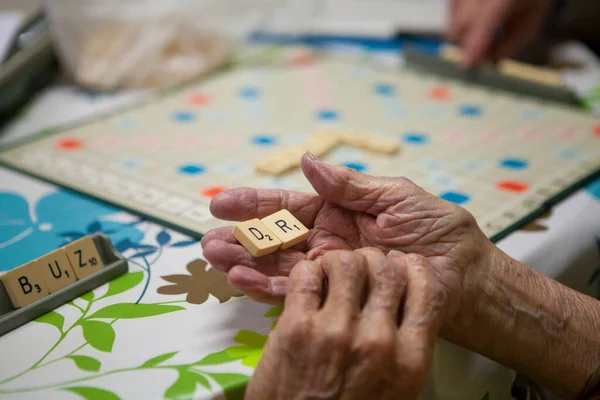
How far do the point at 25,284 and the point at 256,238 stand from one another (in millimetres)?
358

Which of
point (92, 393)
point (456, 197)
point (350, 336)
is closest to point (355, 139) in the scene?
point (456, 197)

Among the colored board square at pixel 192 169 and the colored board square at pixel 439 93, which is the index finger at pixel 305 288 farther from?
the colored board square at pixel 439 93

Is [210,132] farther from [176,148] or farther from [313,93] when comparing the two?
[313,93]

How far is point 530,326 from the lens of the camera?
922mm

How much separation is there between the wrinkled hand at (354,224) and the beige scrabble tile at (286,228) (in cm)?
3

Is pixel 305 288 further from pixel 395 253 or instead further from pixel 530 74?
pixel 530 74

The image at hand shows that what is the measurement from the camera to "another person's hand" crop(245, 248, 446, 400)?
698 mm

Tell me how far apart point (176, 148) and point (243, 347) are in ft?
2.47

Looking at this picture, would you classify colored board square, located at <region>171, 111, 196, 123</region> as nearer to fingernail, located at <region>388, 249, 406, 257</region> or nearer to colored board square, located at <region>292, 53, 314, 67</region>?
colored board square, located at <region>292, 53, 314, 67</region>

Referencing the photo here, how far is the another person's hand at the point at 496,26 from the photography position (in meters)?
1.85

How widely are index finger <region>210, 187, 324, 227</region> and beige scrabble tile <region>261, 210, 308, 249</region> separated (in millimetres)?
37

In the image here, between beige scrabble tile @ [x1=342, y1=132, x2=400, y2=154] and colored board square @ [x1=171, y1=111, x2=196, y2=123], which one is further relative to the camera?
colored board square @ [x1=171, y1=111, x2=196, y2=123]

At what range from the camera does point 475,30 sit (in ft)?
6.24

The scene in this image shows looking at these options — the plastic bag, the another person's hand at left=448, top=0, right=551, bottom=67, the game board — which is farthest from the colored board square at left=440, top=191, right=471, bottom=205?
the plastic bag
